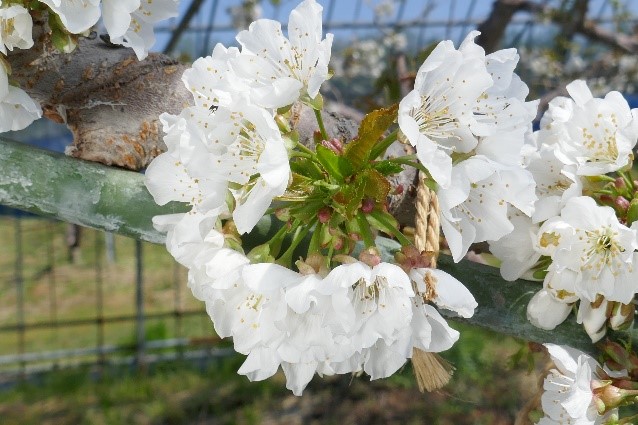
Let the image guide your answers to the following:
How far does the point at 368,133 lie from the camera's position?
54cm

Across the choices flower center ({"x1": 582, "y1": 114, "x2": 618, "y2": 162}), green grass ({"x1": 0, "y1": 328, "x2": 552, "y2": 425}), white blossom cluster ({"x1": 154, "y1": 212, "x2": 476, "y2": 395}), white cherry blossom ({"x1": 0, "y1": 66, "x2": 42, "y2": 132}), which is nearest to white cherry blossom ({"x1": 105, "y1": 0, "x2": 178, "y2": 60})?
white cherry blossom ({"x1": 0, "y1": 66, "x2": 42, "y2": 132})

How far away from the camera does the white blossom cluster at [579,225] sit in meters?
0.62

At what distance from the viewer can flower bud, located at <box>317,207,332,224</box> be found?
1.84ft

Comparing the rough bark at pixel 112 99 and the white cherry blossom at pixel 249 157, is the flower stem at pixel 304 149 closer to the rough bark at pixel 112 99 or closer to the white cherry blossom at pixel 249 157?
the white cherry blossom at pixel 249 157

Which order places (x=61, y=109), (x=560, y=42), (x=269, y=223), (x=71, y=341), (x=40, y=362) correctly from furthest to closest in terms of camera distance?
1. (x=71, y=341)
2. (x=40, y=362)
3. (x=560, y=42)
4. (x=61, y=109)
5. (x=269, y=223)

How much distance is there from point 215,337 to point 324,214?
3.57m

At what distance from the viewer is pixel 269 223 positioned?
2.14ft

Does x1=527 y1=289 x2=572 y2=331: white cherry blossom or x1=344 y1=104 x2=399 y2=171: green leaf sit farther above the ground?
x1=344 y1=104 x2=399 y2=171: green leaf

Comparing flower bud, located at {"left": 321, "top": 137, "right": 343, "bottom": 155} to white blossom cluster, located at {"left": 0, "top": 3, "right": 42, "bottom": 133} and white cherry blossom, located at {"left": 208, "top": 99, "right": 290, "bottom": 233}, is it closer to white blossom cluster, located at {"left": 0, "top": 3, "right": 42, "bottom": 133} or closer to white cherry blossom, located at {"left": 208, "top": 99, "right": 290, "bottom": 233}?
white cherry blossom, located at {"left": 208, "top": 99, "right": 290, "bottom": 233}

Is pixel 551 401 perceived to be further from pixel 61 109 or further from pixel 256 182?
pixel 61 109

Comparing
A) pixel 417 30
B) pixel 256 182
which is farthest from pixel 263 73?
pixel 417 30

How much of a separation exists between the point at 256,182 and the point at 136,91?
290mm

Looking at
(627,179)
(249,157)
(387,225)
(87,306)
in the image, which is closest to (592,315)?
(627,179)

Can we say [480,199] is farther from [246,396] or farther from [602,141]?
[246,396]
